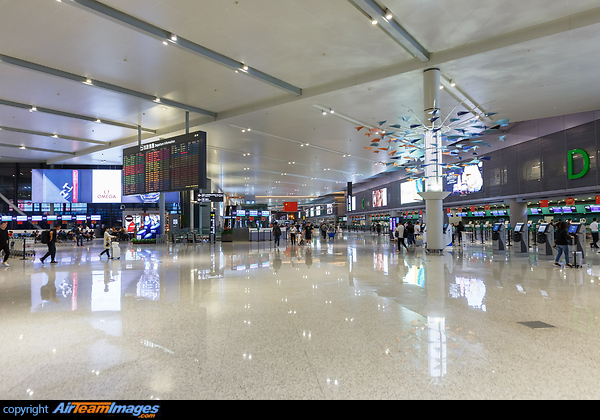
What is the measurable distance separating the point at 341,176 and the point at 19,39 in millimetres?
32904

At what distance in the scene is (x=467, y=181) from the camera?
2973cm

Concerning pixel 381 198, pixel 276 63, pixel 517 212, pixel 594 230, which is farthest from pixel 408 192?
pixel 276 63

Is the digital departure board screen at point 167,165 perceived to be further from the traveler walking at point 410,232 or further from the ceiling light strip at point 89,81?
the traveler walking at point 410,232

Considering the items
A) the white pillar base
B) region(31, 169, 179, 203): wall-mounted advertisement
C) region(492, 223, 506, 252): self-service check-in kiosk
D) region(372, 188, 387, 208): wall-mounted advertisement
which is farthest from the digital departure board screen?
region(372, 188, 387, 208): wall-mounted advertisement

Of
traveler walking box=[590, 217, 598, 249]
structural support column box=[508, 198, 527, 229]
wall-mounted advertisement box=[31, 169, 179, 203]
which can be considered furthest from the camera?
wall-mounted advertisement box=[31, 169, 179, 203]

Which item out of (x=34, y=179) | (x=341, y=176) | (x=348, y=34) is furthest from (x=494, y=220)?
(x=34, y=179)

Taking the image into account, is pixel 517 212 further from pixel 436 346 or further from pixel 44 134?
pixel 44 134

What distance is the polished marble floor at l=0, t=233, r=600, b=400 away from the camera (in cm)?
285

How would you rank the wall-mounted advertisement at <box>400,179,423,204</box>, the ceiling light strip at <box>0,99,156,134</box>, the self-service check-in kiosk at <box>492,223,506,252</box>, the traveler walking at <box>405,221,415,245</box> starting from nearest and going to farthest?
1. the ceiling light strip at <box>0,99,156,134</box>
2. the self-service check-in kiosk at <box>492,223,506,252</box>
3. the traveler walking at <box>405,221,415,245</box>
4. the wall-mounted advertisement at <box>400,179,423,204</box>

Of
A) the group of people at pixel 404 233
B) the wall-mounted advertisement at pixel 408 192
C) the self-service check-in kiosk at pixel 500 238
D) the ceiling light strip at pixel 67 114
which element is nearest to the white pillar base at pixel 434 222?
the group of people at pixel 404 233

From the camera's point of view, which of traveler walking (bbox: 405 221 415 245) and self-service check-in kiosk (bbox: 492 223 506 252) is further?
traveler walking (bbox: 405 221 415 245)

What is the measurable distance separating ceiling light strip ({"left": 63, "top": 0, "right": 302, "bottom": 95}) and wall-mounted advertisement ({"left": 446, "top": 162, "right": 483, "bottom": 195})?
1891cm

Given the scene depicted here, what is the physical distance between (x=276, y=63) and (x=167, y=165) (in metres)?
6.90

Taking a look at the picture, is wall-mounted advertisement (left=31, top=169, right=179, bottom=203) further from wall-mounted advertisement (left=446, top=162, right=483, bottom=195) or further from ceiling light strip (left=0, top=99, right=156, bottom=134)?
wall-mounted advertisement (left=446, top=162, right=483, bottom=195)
